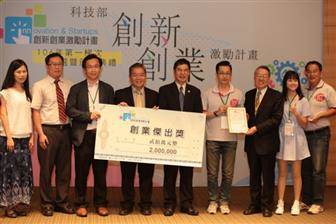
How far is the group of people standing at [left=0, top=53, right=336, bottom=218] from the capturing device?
4.52m

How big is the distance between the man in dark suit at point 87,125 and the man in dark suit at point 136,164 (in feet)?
0.55

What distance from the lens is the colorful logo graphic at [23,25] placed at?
6.13 m

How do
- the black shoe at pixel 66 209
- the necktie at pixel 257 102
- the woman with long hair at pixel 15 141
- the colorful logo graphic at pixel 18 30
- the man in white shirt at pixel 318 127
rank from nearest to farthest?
the woman with long hair at pixel 15 141
the black shoe at pixel 66 209
the necktie at pixel 257 102
the man in white shirt at pixel 318 127
the colorful logo graphic at pixel 18 30

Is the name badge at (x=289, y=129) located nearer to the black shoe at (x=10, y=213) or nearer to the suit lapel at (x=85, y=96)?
the suit lapel at (x=85, y=96)

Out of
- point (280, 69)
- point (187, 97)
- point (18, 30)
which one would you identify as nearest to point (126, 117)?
point (187, 97)

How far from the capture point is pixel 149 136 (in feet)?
15.3

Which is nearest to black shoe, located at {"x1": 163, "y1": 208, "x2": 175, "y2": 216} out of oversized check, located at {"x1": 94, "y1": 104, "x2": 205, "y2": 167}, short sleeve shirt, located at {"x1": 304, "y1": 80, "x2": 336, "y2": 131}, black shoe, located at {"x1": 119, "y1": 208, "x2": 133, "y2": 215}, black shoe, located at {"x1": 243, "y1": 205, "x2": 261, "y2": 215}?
black shoe, located at {"x1": 119, "y1": 208, "x2": 133, "y2": 215}

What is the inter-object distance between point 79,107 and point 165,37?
2.12 m

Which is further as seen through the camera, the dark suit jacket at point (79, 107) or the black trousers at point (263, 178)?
the black trousers at point (263, 178)

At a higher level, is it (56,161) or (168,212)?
(56,161)

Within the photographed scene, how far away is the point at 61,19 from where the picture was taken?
623 centimetres

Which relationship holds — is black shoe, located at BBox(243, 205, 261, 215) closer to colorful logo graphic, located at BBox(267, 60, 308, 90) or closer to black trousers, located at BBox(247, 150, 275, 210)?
black trousers, located at BBox(247, 150, 275, 210)

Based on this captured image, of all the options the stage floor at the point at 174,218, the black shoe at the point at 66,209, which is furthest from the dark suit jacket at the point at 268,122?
the black shoe at the point at 66,209

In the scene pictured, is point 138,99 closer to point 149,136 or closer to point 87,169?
point 149,136
